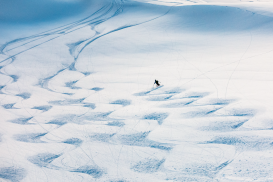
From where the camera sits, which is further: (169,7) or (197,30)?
(169,7)

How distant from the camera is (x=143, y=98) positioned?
253cm

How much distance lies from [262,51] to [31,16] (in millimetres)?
4645

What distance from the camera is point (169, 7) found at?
5.32 m

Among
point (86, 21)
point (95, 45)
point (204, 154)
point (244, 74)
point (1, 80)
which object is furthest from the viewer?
point (86, 21)

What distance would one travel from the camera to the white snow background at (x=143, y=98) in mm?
1676

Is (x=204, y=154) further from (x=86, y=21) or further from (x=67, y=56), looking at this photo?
(x=86, y=21)

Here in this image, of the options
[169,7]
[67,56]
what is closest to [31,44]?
[67,56]

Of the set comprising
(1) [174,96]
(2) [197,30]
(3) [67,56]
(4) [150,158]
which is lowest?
(4) [150,158]

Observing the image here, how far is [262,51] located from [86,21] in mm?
3504

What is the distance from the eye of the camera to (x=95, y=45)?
4098mm

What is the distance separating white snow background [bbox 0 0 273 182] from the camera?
1.68 metres

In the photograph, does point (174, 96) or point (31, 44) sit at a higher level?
point (31, 44)

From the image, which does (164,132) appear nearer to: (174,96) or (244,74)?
(174,96)

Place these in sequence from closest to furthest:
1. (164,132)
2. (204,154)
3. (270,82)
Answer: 1. (204,154)
2. (164,132)
3. (270,82)
